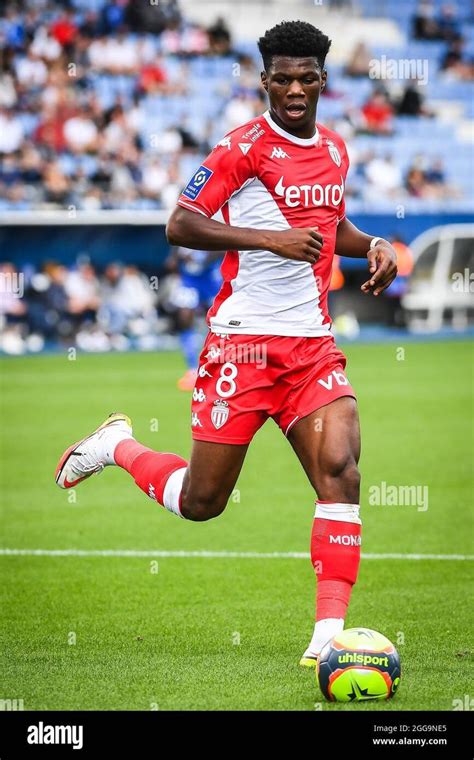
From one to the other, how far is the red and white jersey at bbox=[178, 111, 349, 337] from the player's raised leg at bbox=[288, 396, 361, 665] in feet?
1.48

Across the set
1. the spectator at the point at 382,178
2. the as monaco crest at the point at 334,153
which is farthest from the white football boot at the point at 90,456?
the spectator at the point at 382,178

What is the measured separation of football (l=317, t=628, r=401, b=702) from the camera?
5266 mm

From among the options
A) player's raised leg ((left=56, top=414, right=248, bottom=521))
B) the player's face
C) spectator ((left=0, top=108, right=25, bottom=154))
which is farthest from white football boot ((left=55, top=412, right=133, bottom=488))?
spectator ((left=0, top=108, right=25, bottom=154))

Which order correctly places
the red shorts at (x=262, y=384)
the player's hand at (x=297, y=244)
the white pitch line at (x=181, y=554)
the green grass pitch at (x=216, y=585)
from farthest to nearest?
1. the white pitch line at (x=181, y=554)
2. the red shorts at (x=262, y=384)
3. the player's hand at (x=297, y=244)
4. the green grass pitch at (x=216, y=585)

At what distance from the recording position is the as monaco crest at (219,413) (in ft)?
19.6

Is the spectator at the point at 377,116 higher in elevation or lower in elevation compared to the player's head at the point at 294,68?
higher

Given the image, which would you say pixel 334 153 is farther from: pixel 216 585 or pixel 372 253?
pixel 216 585

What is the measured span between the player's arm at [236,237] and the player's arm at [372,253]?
39cm

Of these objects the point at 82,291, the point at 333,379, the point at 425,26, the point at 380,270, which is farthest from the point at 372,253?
the point at 425,26

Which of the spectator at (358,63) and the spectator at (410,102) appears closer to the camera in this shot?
the spectator at (410,102)

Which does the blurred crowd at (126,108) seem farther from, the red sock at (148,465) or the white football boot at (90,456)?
the red sock at (148,465)

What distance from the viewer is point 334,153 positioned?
6.16m
